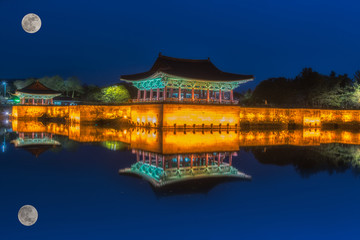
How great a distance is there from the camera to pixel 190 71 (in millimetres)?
32969

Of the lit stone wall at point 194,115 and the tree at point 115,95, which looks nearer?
the lit stone wall at point 194,115

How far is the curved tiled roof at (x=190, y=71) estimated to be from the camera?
102 feet

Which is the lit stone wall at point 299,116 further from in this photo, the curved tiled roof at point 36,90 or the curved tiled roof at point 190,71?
the curved tiled roof at point 36,90

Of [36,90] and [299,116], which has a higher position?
[36,90]

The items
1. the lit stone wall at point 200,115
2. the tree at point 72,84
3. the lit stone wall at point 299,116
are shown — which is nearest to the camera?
the lit stone wall at point 200,115

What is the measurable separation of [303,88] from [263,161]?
4353 centimetres

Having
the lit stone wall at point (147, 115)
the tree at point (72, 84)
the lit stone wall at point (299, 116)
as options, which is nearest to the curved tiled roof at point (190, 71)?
the lit stone wall at point (147, 115)

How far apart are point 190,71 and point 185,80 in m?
3.49

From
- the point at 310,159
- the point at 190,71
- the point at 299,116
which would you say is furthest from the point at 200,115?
the point at 310,159

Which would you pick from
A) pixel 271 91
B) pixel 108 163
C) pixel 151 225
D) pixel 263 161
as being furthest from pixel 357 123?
pixel 151 225

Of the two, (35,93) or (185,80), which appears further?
(35,93)

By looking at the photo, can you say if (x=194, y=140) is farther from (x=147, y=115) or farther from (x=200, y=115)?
(x=147, y=115)

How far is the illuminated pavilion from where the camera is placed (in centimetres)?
2903

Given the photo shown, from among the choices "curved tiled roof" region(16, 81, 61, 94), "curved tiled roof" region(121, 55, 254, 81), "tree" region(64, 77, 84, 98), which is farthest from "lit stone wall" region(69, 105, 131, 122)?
"tree" region(64, 77, 84, 98)
